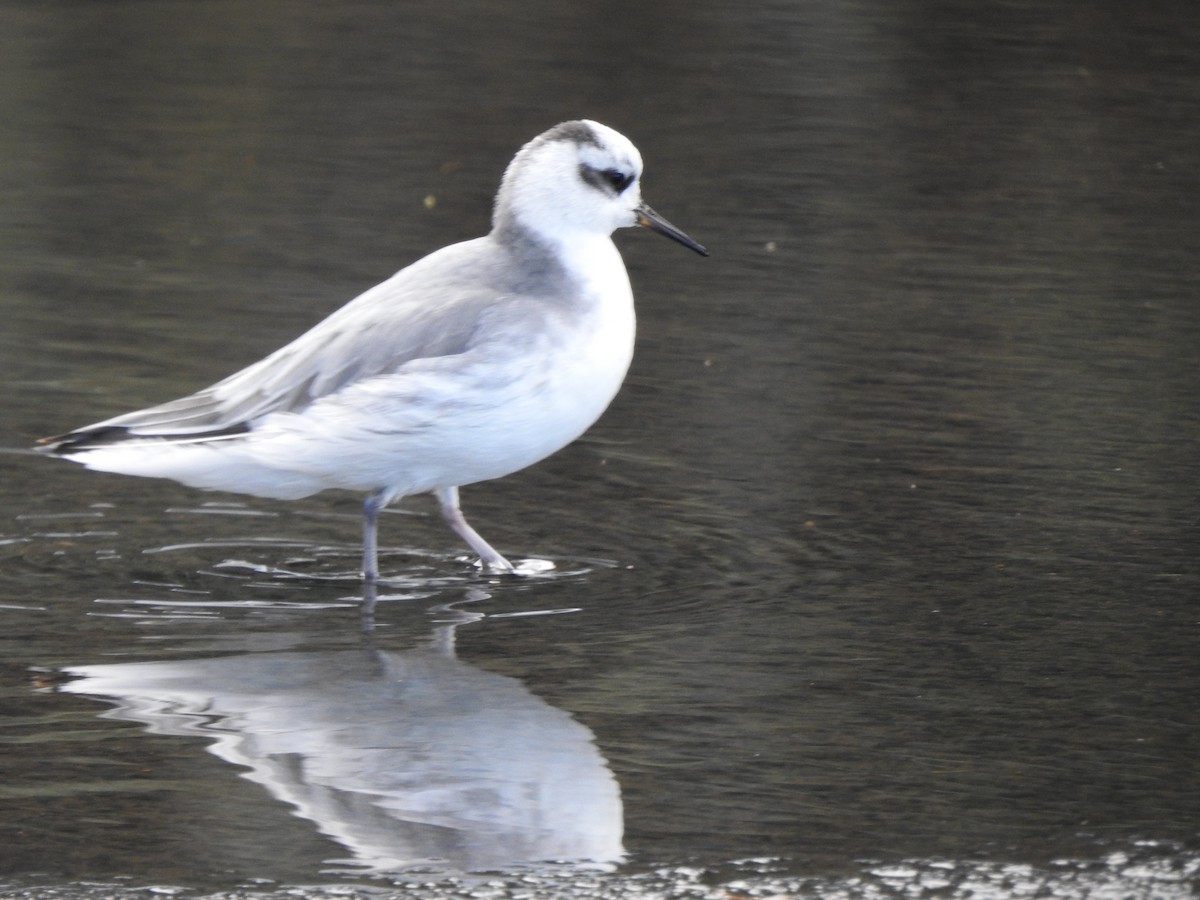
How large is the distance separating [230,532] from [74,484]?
82cm

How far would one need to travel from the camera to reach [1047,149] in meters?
13.4

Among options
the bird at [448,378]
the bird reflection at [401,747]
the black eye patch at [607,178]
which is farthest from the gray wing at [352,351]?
the bird reflection at [401,747]

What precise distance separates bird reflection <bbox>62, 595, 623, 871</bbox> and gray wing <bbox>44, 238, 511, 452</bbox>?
2.99ft

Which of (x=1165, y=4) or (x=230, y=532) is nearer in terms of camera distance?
(x=230, y=532)

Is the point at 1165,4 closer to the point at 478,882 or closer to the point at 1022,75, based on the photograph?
the point at 1022,75

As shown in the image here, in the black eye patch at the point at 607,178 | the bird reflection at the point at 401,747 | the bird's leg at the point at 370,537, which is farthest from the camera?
the black eye patch at the point at 607,178

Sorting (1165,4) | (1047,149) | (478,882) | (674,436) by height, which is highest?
(1165,4)

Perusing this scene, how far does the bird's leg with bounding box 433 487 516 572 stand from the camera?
654 centimetres

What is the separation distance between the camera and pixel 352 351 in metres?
6.41

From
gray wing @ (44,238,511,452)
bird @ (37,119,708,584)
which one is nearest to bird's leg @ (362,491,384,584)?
bird @ (37,119,708,584)

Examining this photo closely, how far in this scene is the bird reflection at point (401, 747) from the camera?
4508 millimetres

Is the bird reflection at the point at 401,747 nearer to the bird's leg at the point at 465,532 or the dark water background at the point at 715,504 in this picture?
the dark water background at the point at 715,504

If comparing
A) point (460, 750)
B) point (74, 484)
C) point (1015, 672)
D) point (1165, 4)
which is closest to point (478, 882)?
point (460, 750)

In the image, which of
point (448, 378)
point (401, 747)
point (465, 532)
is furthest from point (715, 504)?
point (401, 747)
